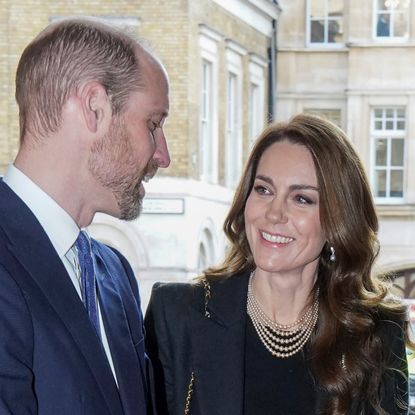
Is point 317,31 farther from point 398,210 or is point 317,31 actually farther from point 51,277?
point 51,277

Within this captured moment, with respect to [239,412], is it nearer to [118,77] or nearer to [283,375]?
[283,375]

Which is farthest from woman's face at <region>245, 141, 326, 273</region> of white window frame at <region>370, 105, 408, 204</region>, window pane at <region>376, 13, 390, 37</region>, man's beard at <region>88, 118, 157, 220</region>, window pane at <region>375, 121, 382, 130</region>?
window pane at <region>376, 13, 390, 37</region>

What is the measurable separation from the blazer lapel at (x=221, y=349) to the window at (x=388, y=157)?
35.8 feet

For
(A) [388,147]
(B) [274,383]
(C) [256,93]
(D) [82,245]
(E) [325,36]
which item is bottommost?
(B) [274,383]

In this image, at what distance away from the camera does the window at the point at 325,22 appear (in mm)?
13250

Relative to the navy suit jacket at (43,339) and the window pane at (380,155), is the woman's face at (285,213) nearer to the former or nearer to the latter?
the navy suit jacket at (43,339)

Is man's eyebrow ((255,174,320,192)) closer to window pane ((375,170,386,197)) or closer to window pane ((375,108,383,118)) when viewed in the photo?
window pane ((375,170,386,197))

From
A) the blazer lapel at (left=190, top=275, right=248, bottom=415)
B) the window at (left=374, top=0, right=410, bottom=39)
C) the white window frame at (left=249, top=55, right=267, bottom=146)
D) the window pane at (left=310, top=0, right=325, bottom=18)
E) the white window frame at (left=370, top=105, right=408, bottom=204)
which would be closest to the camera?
the blazer lapel at (left=190, top=275, right=248, bottom=415)

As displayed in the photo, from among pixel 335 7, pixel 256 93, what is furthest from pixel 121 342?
pixel 335 7

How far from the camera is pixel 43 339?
133cm

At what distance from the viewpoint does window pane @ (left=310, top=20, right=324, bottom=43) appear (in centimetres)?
1325

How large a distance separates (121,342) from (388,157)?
11.7m

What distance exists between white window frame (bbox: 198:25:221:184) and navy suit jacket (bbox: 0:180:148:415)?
9448 millimetres

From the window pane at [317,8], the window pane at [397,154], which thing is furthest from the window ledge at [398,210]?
the window pane at [317,8]
